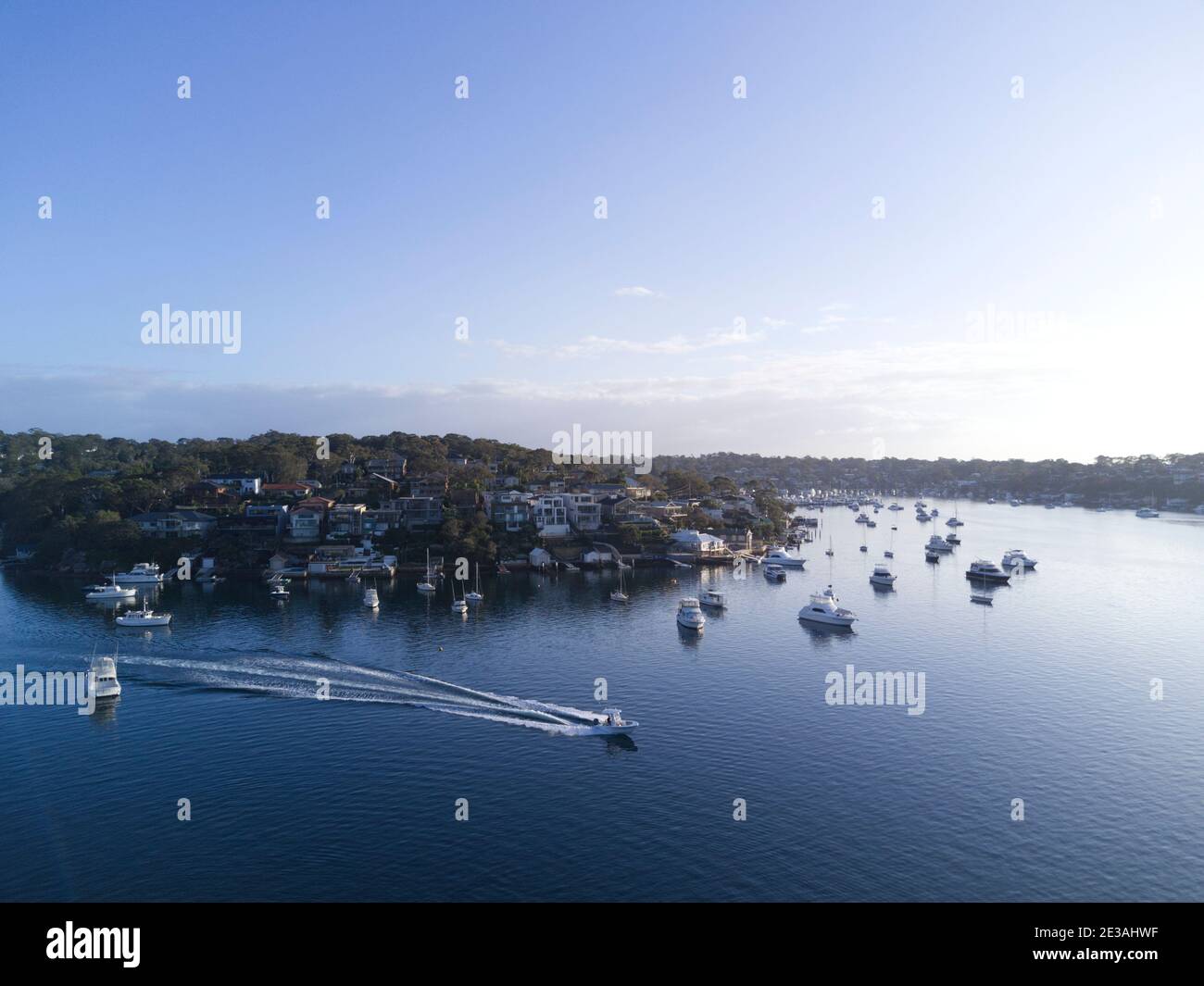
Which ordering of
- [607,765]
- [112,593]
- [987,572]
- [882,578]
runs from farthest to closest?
[987,572] < [882,578] < [112,593] < [607,765]

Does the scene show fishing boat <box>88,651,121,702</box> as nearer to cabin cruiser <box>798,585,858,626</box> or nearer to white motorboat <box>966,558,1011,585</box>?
cabin cruiser <box>798,585,858,626</box>

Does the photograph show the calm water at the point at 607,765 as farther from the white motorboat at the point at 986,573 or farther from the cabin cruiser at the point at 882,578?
the white motorboat at the point at 986,573

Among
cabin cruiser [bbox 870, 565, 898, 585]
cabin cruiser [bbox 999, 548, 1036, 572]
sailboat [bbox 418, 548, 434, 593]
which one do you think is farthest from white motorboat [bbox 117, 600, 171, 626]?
cabin cruiser [bbox 999, 548, 1036, 572]

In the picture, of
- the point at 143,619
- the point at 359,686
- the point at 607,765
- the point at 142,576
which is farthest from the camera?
the point at 142,576

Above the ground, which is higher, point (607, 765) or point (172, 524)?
point (172, 524)

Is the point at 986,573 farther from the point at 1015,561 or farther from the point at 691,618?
the point at 691,618

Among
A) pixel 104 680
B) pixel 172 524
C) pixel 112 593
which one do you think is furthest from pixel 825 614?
pixel 172 524
